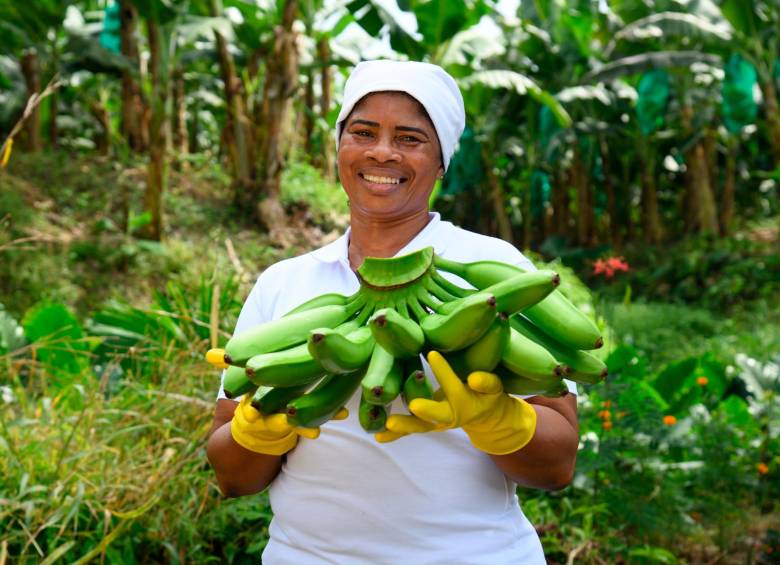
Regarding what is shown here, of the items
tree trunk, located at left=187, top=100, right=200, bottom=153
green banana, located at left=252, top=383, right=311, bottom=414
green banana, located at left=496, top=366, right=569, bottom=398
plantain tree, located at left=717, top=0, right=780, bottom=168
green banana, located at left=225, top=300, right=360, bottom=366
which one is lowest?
tree trunk, located at left=187, top=100, right=200, bottom=153

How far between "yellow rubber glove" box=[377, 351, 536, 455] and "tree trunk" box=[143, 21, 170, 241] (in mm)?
6796

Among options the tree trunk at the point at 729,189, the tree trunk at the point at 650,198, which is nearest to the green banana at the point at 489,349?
the tree trunk at the point at 729,189

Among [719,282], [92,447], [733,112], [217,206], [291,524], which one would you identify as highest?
[291,524]

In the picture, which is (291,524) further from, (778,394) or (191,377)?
(778,394)

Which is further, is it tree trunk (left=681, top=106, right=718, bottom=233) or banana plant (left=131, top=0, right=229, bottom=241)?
tree trunk (left=681, top=106, right=718, bottom=233)

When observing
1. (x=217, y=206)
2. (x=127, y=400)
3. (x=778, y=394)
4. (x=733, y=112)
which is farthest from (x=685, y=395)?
(x=733, y=112)

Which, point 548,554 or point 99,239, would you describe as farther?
point 99,239

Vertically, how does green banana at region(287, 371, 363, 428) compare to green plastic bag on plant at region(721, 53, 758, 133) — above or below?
above

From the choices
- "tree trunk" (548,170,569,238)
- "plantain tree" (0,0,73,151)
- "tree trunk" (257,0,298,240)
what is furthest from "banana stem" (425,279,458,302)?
"tree trunk" (548,170,569,238)

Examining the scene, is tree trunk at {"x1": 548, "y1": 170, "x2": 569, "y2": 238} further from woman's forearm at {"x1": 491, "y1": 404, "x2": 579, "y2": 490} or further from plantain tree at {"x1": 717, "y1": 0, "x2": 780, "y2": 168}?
woman's forearm at {"x1": 491, "y1": 404, "x2": 579, "y2": 490}

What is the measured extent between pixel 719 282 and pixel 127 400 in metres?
8.97

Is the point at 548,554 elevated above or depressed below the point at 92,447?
below

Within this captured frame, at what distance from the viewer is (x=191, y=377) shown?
3.06 m

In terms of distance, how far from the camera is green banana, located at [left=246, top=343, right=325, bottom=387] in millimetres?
1029
